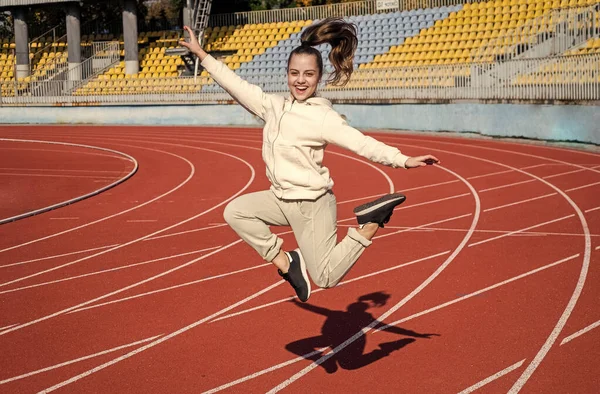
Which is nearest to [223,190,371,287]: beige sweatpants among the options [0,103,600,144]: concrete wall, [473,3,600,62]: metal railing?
[0,103,600,144]: concrete wall

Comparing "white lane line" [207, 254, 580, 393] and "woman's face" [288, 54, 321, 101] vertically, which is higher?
"woman's face" [288, 54, 321, 101]

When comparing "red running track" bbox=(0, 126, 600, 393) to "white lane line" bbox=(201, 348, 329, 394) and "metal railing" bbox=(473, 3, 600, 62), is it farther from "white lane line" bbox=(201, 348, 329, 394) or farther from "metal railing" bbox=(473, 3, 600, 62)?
"metal railing" bbox=(473, 3, 600, 62)

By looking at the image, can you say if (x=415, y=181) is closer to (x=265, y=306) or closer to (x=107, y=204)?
(x=107, y=204)

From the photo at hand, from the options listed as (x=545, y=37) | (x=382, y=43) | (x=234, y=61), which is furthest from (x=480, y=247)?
(x=234, y=61)

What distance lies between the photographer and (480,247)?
9.64m

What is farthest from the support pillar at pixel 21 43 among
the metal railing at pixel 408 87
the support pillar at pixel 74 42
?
the support pillar at pixel 74 42

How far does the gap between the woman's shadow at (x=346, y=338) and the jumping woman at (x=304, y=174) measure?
3.38ft

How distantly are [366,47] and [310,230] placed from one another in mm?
26398

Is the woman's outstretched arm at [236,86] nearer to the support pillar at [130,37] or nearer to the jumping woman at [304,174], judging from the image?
the jumping woman at [304,174]

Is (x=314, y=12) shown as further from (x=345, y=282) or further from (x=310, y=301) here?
(x=310, y=301)

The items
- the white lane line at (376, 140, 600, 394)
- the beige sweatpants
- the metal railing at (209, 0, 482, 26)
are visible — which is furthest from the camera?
the metal railing at (209, 0, 482, 26)

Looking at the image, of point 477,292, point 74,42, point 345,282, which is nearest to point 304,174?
point 477,292

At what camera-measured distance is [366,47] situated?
30578mm

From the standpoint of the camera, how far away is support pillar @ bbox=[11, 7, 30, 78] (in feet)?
122
